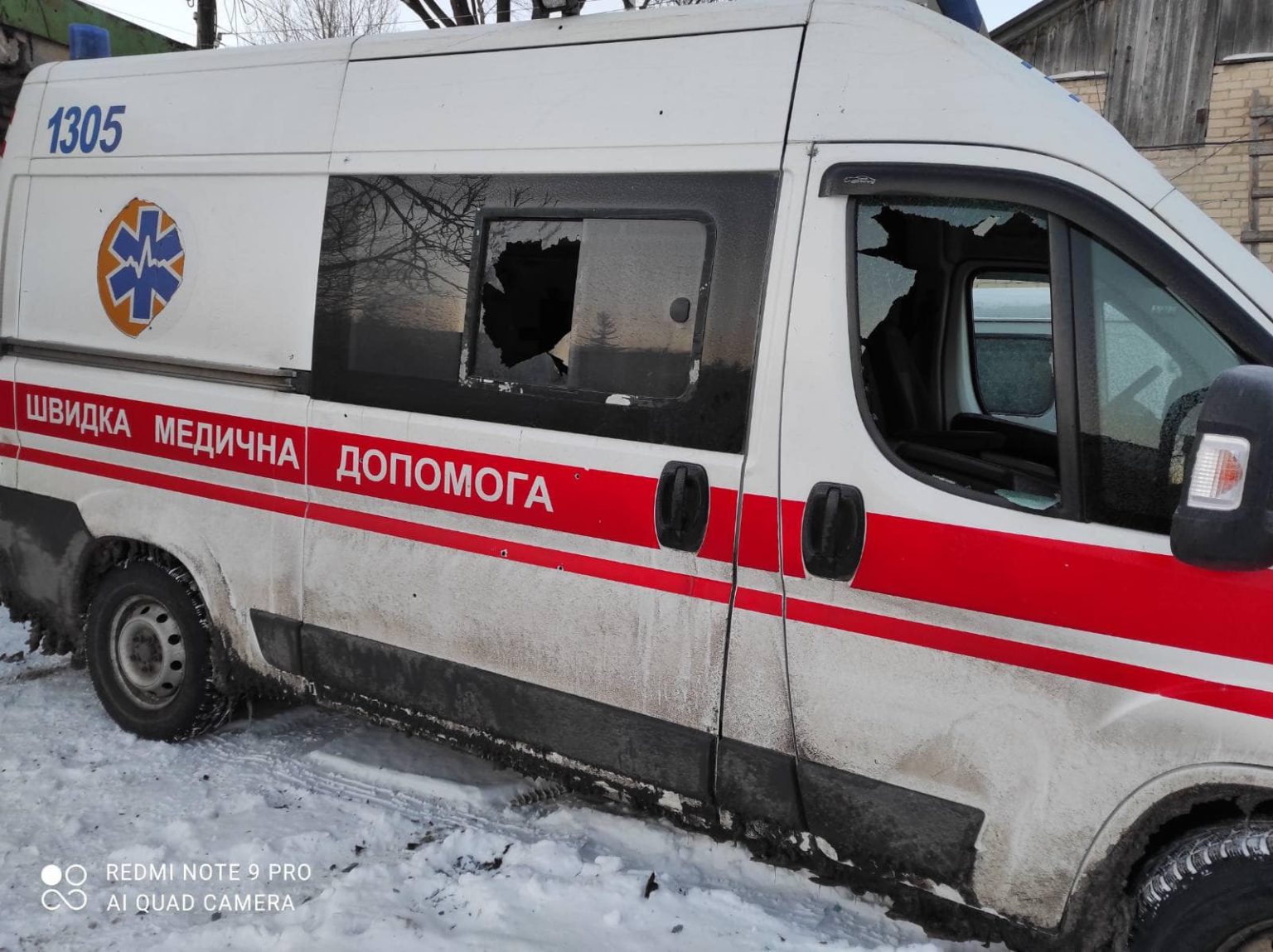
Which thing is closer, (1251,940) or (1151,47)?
(1251,940)

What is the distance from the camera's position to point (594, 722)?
9.70ft

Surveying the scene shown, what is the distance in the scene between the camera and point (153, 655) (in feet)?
13.2

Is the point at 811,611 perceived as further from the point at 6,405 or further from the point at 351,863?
the point at 6,405

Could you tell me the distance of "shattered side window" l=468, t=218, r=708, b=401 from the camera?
276cm

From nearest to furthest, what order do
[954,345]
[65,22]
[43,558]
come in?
[954,345] → [43,558] → [65,22]

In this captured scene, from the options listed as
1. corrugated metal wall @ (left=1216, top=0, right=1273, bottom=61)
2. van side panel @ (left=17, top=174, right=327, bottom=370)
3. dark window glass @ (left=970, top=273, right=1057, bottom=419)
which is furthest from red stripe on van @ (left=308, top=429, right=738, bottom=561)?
corrugated metal wall @ (left=1216, top=0, right=1273, bottom=61)

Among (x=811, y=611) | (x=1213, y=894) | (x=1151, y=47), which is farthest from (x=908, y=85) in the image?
(x=1151, y=47)

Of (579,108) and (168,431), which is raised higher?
(579,108)

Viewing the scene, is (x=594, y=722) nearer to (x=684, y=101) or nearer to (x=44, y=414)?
(x=684, y=101)

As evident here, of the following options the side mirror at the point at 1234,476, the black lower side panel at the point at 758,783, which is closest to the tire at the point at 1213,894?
the side mirror at the point at 1234,476

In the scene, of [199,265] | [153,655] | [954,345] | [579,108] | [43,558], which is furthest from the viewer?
[43,558]

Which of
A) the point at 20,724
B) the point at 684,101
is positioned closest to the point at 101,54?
the point at 20,724

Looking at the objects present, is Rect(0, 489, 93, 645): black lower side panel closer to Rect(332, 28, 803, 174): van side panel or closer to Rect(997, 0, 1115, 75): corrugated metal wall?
Rect(332, 28, 803, 174): van side panel

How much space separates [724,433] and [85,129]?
A: 9.95ft
